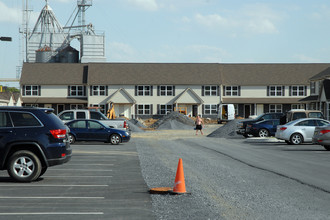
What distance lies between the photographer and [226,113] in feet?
219

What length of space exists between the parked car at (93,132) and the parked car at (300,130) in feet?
30.7

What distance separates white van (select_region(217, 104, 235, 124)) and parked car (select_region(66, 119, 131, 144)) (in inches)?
1539

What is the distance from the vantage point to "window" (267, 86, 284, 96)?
246 feet

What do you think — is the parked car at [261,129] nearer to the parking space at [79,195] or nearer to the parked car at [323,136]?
the parked car at [323,136]

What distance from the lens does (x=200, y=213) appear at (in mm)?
8555

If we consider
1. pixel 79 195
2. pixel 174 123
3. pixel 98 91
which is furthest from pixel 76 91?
pixel 79 195

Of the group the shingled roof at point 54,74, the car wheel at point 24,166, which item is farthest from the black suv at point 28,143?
the shingled roof at point 54,74

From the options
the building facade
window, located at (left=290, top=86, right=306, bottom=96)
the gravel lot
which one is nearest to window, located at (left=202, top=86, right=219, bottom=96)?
the building facade

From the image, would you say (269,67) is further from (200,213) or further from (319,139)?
(200,213)

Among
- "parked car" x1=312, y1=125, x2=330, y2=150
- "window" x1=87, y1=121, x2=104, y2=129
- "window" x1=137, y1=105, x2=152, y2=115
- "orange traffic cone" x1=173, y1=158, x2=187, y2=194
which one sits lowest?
"orange traffic cone" x1=173, y1=158, x2=187, y2=194

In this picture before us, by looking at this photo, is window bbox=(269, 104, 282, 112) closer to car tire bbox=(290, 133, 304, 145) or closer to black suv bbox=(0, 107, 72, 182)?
car tire bbox=(290, 133, 304, 145)

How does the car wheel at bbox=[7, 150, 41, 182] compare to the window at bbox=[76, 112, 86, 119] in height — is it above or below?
below

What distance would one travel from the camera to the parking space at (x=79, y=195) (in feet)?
27.7

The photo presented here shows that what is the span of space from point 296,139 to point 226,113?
3837 centimetres
